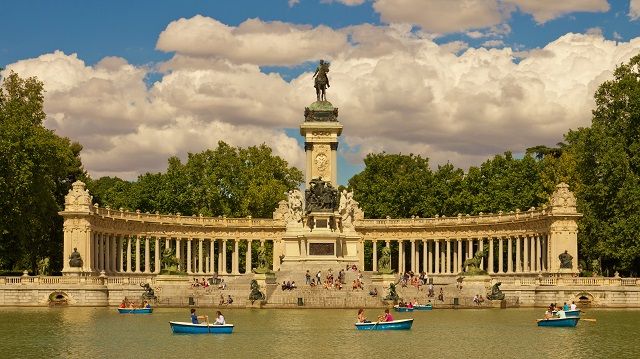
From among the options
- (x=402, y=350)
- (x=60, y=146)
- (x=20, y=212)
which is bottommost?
(x=402, y=350)

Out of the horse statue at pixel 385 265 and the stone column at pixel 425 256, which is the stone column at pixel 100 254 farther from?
the stone column at pixel 425 256

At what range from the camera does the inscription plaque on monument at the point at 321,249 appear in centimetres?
9812

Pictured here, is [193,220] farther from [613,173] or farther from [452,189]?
[613,173]

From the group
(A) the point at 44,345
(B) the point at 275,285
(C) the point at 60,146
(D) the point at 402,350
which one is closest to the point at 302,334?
(D) the point at 402,350

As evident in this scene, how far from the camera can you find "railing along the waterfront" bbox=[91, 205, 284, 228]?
104838 millimetres

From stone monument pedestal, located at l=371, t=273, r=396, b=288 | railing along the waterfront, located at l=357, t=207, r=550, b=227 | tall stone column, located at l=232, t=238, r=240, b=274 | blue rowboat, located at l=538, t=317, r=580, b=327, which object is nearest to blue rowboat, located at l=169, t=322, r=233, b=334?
blue rowboat, located at l=538, t=317, r=580, b=327

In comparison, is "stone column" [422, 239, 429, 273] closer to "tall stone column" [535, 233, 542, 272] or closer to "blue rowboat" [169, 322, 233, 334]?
"tall stone column" [535, 233, 542, 272]

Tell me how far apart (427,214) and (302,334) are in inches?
2815

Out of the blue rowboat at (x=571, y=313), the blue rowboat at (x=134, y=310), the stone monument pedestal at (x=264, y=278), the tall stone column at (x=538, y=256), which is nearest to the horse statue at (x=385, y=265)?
the stone monument pedestal at (x=264, y=278)

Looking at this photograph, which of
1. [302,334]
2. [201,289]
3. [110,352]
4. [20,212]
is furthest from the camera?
[20,212]

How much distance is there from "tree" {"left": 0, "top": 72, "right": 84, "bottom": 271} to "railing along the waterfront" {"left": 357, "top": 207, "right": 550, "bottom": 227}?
105 ft

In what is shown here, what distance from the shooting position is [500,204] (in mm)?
115938

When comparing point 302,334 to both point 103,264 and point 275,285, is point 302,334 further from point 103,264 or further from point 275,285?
point 103,264

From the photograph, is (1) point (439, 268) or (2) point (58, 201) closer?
(2) point (58, 201)
